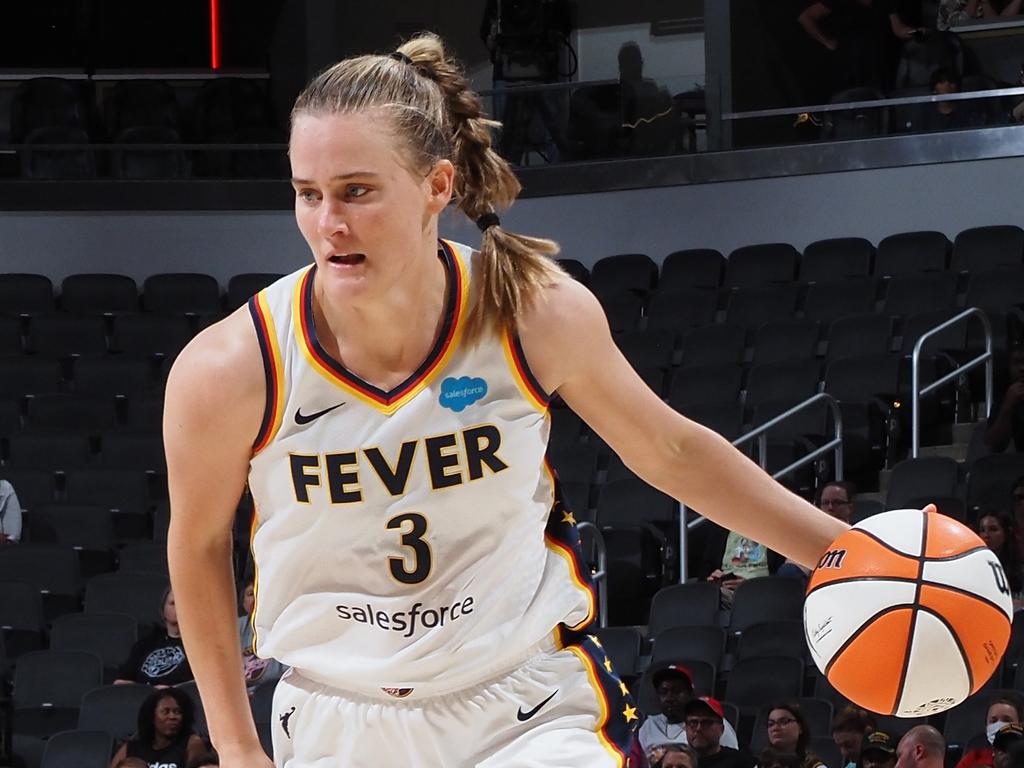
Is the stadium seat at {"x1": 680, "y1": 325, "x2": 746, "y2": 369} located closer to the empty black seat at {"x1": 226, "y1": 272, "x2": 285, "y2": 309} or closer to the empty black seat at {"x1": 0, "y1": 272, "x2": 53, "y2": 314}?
the empty black seat at {"x1": 226, "y1": 272, "x2": 285, "y2": 309}

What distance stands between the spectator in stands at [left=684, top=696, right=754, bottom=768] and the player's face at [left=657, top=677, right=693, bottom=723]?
0.33m

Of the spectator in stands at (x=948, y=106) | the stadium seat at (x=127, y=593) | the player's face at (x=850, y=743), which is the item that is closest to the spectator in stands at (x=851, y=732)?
the player's face at (x=850, y=743)

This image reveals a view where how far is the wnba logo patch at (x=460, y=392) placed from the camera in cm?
267

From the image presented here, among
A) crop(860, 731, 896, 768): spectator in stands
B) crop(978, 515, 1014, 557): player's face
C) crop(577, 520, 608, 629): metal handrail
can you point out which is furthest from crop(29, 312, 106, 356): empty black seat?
crop(860, 731, 896, 768): spectator in stands

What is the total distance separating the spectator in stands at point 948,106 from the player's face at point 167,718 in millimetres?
7420

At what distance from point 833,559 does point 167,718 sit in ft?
17.3

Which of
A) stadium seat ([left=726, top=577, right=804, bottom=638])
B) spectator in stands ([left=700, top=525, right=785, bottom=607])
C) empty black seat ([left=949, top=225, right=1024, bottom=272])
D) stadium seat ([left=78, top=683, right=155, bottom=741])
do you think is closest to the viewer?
stadium seat ([left=78, top=683, right=155, bottom=741])

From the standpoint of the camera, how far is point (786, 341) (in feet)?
35.1

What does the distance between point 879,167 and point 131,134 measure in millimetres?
6046

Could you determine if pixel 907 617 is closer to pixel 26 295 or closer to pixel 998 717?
pixel 998 717

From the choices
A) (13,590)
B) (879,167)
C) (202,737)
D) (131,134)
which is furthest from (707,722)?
(131,134)

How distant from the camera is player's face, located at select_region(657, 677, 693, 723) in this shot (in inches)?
293

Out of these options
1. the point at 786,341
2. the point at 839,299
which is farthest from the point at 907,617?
the point at 839,299

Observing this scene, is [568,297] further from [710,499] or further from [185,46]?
[185,46]
